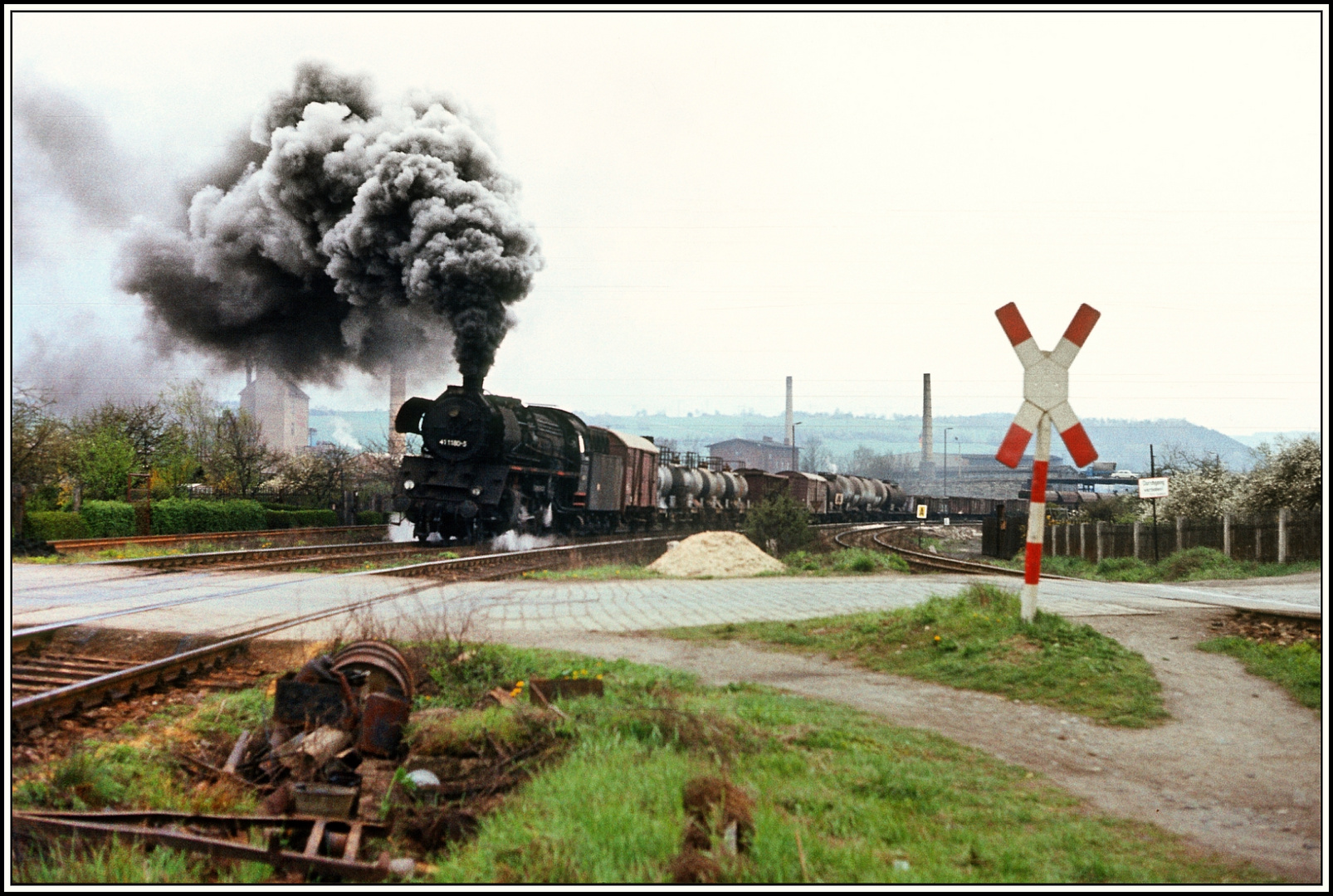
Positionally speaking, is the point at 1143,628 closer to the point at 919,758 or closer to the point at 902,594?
the point at 902,594

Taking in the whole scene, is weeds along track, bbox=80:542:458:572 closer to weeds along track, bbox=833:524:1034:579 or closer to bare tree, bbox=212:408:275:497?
weeds along track, bbox=833:524:1034:579

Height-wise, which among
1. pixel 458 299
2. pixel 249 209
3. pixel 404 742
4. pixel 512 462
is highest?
pixel 249 209

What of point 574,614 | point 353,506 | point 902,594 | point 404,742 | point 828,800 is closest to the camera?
point 828,800

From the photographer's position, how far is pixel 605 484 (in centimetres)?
2505

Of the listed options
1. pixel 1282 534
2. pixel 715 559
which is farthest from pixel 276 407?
pixel 1282 534

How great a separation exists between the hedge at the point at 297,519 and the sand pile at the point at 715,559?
11970mm

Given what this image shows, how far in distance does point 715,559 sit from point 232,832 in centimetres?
1365

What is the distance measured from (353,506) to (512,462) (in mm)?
11436

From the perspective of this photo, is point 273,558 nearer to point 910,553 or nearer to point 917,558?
point 917,558

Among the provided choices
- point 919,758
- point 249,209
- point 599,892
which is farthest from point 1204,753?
point 249,209

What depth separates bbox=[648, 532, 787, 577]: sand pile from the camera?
55.2 ft

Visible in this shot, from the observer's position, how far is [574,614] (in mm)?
9430

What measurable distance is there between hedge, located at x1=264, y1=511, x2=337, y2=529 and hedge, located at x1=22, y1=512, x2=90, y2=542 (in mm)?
5745

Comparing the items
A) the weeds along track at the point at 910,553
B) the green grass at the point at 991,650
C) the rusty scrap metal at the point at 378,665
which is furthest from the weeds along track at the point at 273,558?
the weeds along track at the point at 910,553
